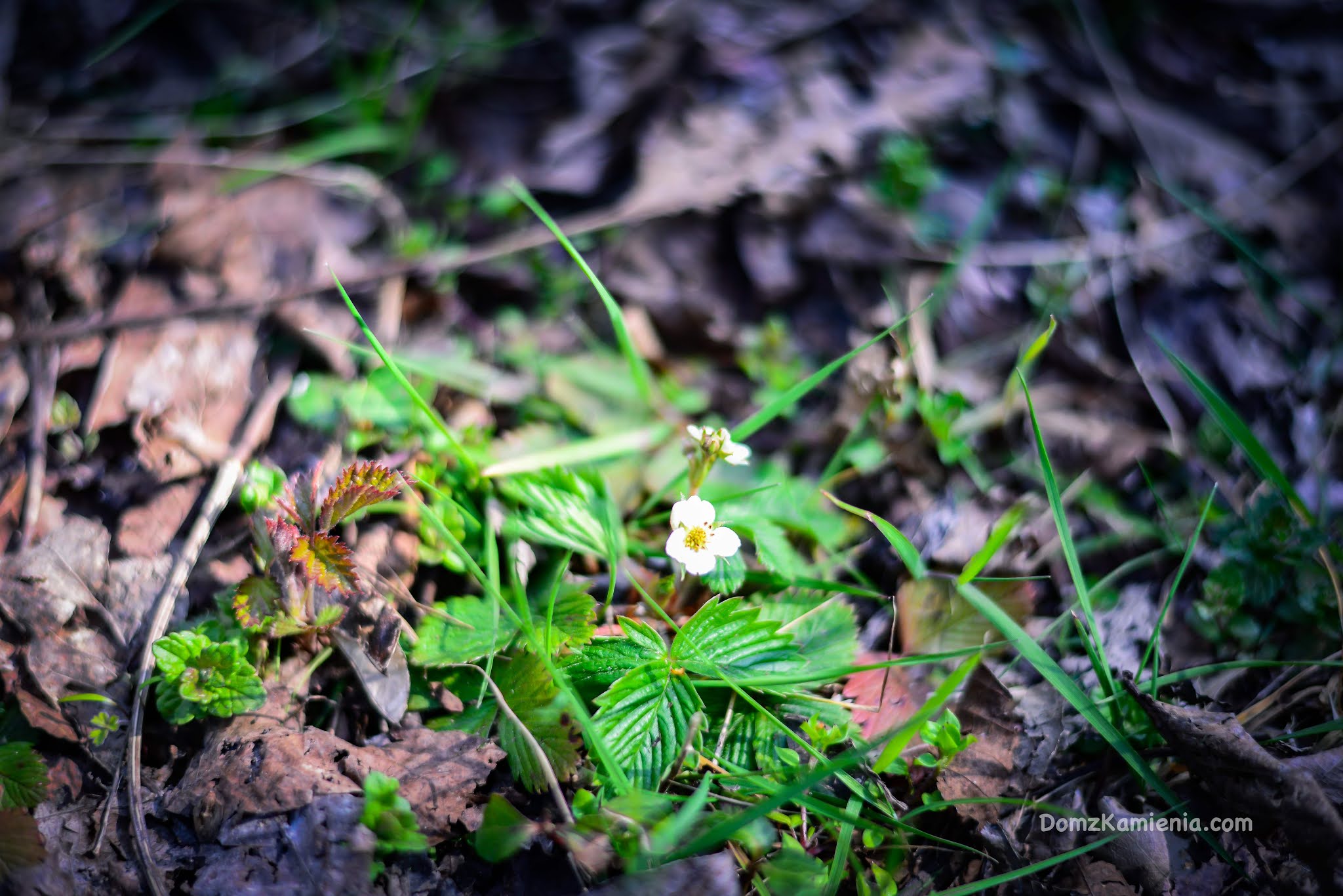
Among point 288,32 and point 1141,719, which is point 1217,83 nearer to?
point 1141,719

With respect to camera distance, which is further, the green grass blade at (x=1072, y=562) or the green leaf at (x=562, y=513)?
the green leaf at (x=562, y=513)

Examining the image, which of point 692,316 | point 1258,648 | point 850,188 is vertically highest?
point 850,188

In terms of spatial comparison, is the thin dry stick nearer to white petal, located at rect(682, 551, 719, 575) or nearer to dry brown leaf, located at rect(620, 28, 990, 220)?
white petal, located at rect(682, 551, 719, 575)

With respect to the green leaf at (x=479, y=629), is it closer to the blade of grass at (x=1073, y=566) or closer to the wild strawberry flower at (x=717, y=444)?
the wild strawberry flower at (x=717, y=444)

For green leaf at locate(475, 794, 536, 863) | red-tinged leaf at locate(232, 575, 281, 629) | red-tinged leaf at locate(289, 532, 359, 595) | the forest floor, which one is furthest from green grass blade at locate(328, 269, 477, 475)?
green leaf at locate(475, 794, 536, 863)

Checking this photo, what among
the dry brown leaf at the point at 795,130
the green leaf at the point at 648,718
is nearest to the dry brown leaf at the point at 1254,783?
the green leaf at the point at 648,718

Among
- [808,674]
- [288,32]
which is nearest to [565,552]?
[808,674]
